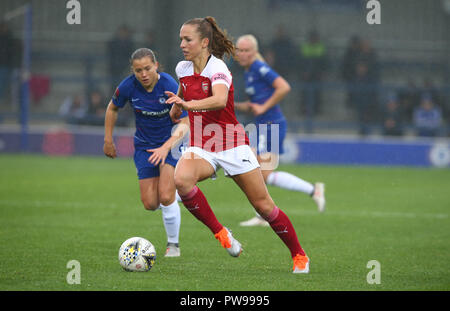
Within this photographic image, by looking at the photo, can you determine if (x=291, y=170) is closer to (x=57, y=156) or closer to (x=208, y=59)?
(x=57, y=156)

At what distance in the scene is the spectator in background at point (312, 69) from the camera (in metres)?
18.7

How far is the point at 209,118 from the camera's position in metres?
5.95

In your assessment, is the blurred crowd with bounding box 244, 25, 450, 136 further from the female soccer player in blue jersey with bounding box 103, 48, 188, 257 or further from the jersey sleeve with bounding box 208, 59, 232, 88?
the jersey sleeve with bounding box 208, 59, 232, 88

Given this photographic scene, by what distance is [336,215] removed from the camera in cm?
988

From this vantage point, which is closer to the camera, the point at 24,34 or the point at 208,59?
the point at 208,59

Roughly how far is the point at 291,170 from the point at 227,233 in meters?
9.95

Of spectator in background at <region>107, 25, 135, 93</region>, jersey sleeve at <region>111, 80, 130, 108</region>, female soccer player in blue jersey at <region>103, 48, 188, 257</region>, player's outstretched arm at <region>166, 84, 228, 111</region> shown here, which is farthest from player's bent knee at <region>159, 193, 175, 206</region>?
spectator in background at <region>107, 25, 135, 93</region>

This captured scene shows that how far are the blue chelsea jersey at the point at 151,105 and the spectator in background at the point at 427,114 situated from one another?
1216cm

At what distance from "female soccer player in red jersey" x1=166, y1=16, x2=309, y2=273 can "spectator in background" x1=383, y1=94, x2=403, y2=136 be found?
12485 mm

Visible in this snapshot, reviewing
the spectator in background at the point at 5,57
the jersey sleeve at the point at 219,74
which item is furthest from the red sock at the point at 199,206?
the spectator in background at the point at 5,57

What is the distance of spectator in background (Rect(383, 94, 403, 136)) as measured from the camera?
1788 centimetres

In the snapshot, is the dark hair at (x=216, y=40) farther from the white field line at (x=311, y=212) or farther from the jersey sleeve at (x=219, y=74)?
the white field line at (x=311, y=212)

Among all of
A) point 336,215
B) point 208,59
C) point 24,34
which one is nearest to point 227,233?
point 208,59

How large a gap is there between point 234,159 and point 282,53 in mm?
12928
